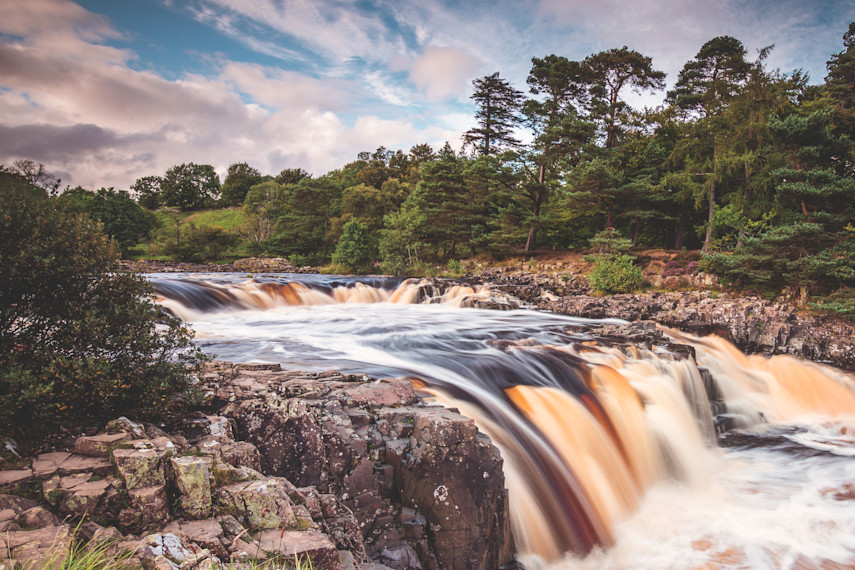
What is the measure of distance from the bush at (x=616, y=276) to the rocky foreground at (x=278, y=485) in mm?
17890

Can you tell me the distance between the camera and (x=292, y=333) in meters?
12.2

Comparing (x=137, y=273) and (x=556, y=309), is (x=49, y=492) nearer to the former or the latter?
(x=137, y=273)

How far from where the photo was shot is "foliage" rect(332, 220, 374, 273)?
34.1m

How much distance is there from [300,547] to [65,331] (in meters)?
3.38

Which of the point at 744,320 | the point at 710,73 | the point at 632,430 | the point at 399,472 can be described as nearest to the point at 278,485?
the point at 399,472

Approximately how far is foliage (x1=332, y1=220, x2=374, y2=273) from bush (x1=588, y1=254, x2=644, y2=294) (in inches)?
737

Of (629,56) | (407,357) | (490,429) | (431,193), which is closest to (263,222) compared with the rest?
(431,193)

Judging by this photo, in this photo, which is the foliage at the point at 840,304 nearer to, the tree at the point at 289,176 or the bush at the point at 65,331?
the bush at the point at 65,331

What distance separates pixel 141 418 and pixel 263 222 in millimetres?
51148

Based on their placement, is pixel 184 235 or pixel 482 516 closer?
pixel 482 516

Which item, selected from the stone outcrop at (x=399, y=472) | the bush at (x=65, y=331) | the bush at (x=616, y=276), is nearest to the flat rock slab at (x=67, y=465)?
the bush at (x=65, y=331)

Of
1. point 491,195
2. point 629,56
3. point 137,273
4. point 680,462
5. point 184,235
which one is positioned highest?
point 629,56

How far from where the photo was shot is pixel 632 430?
7.65 m

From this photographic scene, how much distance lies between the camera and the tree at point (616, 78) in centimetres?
2967
